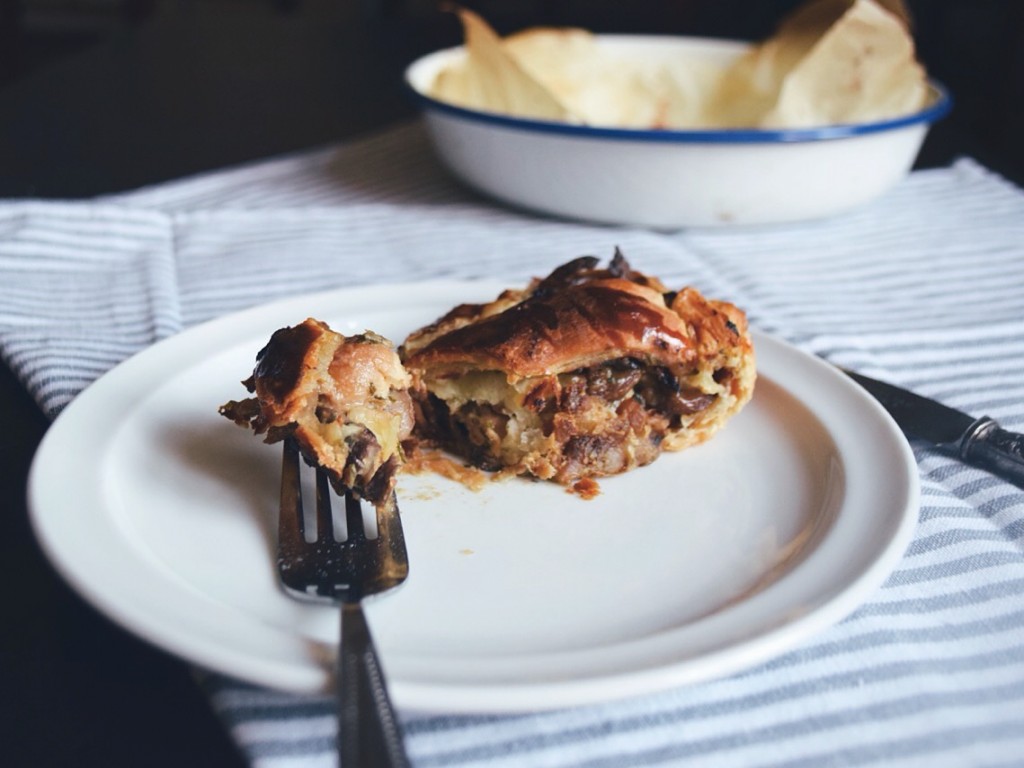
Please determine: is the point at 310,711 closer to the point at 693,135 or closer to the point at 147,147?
the point at 693,135

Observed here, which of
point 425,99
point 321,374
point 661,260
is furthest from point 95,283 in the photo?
point 661,260

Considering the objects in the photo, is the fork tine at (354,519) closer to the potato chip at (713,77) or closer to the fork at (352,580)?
the fork at (352,580)

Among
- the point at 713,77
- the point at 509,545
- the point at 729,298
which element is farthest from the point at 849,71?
the point at 509,545

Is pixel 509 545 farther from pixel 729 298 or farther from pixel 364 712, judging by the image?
pixel 729 298

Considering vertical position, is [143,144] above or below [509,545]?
below

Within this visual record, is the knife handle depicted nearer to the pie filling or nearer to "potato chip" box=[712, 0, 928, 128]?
the pie filling

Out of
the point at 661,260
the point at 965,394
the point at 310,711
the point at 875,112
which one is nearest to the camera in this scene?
the point at 310,711

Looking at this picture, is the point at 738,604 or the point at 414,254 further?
the point at 414,254

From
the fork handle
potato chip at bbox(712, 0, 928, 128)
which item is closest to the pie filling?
the fork handle
